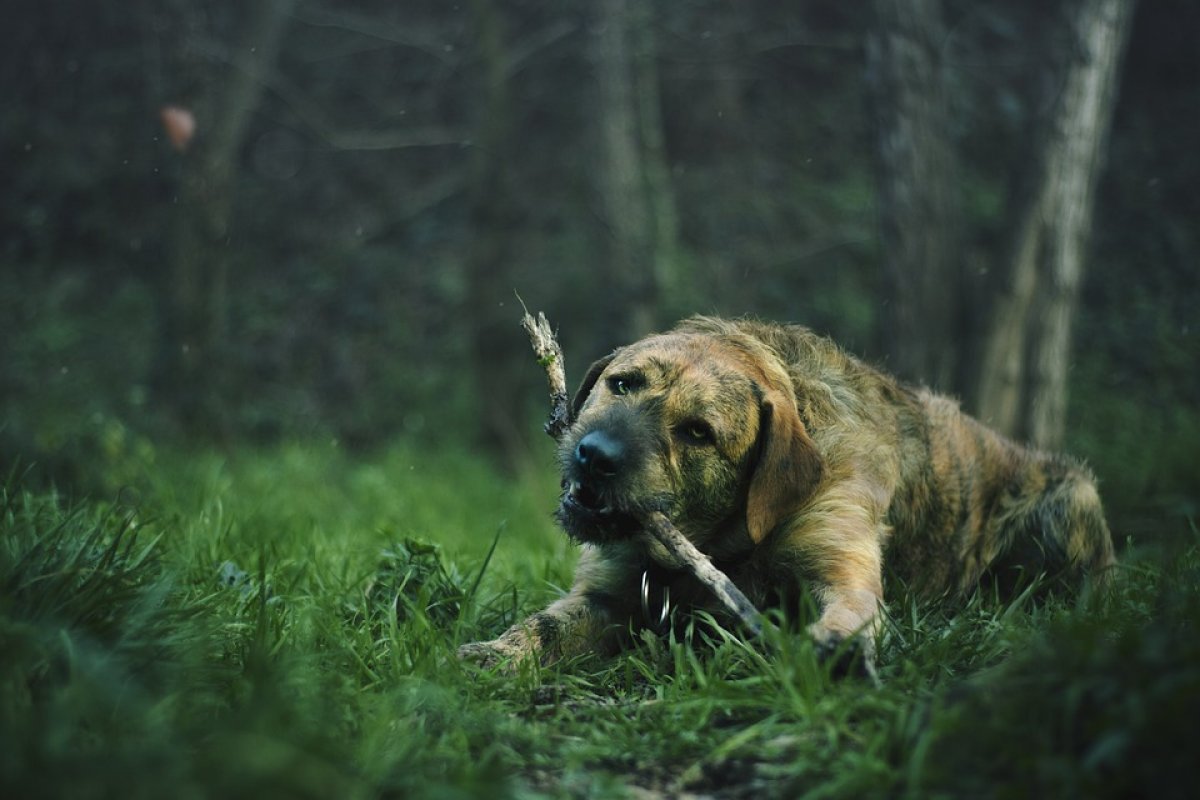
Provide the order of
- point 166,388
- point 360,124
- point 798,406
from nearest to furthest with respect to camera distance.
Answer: point 798,406, point 166,388, point 360,124

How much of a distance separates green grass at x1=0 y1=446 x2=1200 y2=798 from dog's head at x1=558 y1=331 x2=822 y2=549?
0.50 m

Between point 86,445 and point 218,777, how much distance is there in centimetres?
696

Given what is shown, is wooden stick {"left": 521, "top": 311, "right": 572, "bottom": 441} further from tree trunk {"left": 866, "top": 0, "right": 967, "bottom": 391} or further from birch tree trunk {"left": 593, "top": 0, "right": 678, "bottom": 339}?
birch tree trunk {"left": 593, "top": 0, "right": 678, "bottom": 339}

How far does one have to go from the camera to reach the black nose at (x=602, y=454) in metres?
3.75

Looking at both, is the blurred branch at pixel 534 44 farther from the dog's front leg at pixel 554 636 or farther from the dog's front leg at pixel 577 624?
the dog's front leg at pixel 554 636

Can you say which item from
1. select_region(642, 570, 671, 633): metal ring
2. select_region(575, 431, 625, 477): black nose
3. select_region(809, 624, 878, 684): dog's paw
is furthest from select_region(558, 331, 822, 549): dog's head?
select_region(809, 624, 878, 684): dog's paw

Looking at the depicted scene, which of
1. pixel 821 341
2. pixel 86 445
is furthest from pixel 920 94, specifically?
pixel 86 445

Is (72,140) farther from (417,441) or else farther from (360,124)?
(417,441)

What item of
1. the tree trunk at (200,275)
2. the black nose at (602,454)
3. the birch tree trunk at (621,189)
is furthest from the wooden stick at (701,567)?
the tree trunk at (200,275)

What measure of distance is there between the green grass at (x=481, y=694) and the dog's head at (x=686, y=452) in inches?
19.7

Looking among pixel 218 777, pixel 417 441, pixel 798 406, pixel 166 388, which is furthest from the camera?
pixel 417 441

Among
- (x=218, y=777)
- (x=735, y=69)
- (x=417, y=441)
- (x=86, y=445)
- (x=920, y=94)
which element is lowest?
(x=417, y=441)

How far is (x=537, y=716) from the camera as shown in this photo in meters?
3.37

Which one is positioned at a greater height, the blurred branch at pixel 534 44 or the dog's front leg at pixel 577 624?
the blurred branch at pixel 534 44
